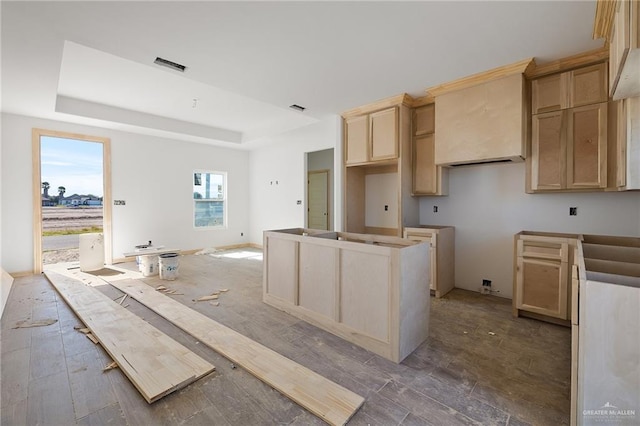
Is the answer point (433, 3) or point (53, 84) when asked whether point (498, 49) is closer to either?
point (433, 3)

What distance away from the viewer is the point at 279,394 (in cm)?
185

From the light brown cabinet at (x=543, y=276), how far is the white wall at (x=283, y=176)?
3624mm

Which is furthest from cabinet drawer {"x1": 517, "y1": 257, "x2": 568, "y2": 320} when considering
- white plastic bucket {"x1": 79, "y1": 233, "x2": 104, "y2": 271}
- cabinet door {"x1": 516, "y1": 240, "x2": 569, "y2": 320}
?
white plastic bucket {"x1": 79, "y1": 233, "x2": 104, "y2": 271}

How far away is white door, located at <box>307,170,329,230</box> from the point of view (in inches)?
285

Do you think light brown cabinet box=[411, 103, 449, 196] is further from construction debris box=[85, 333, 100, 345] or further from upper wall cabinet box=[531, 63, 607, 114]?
construction debris box=[85, 333, 100, 345]

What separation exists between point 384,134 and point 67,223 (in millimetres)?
7464

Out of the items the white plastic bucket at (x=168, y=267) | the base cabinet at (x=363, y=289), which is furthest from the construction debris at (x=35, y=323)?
the base cabinet at (x=363, y=289)

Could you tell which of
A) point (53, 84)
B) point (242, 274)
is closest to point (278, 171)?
point (242, 274)

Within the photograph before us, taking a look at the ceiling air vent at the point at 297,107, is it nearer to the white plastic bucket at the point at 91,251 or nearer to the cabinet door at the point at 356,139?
the cabinet door at the point at 356,139

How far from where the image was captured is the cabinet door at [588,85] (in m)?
2.78

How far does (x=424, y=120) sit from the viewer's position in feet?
13.5

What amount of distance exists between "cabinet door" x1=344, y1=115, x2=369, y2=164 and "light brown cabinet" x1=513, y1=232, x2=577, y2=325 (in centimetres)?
243

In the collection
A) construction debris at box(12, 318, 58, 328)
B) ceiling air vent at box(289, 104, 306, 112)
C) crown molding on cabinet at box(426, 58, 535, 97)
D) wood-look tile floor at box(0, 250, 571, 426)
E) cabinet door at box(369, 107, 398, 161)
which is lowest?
wood-look tile floor at box(0, 250, 571, 426)

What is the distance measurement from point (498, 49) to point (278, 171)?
5.20m
